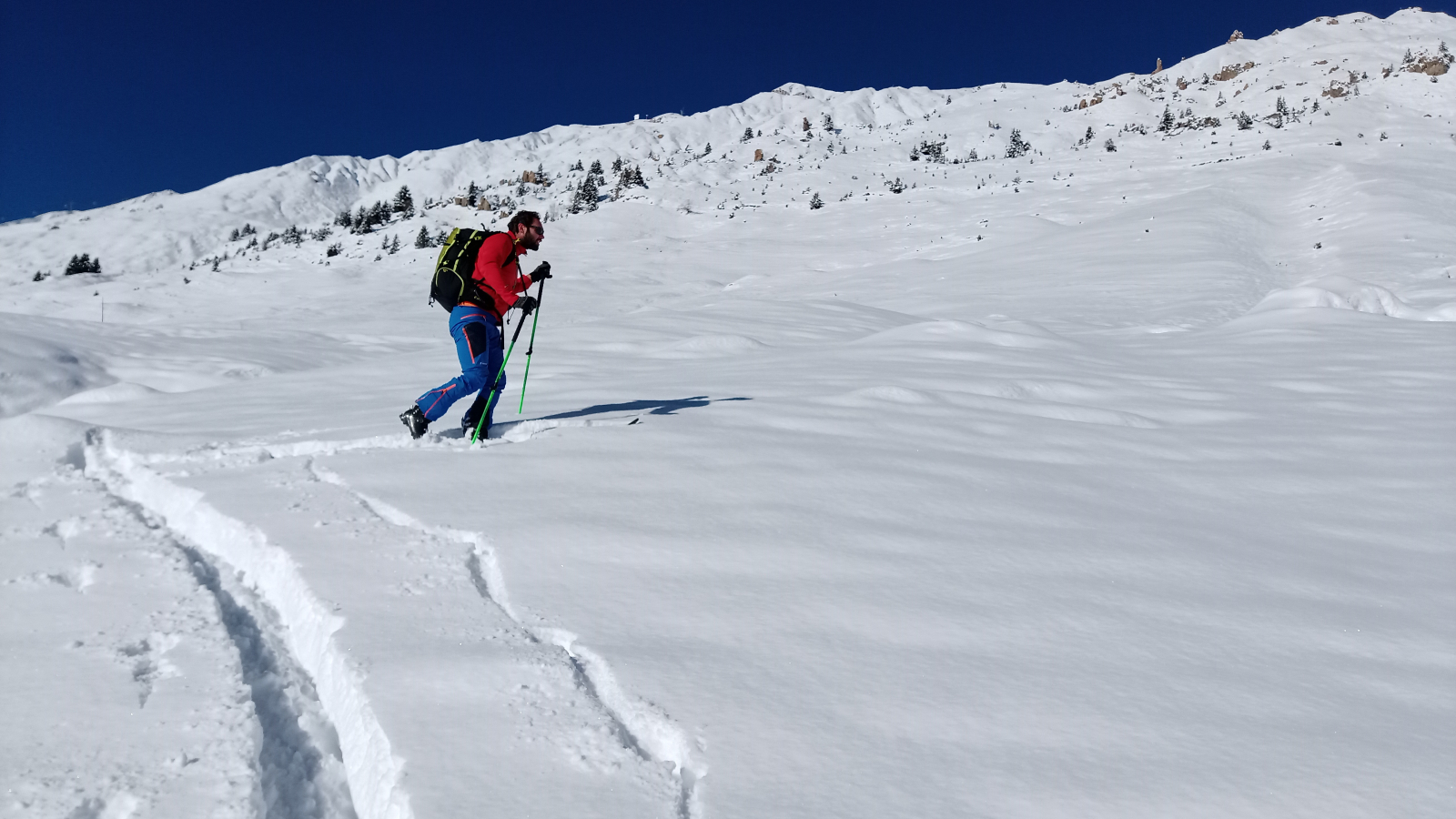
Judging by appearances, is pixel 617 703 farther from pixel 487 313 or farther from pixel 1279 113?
pixel 1279 113

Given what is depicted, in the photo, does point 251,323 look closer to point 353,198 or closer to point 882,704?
point 882,704

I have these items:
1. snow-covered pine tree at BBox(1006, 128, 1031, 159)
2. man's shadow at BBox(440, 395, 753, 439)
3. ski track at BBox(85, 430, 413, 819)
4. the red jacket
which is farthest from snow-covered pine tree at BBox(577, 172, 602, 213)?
ski track at BBox(85, 430, 413, 819)

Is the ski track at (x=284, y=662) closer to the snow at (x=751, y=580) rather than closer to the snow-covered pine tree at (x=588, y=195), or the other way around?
the snow at (x=751, y=580)

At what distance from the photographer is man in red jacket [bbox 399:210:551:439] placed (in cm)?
531

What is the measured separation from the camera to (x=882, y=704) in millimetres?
2168

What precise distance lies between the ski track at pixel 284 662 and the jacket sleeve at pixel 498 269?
2.10 metres

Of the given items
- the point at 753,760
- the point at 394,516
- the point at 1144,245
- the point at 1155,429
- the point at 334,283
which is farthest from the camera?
the point at 334,283

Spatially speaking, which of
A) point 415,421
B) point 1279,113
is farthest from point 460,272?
point 1279,113

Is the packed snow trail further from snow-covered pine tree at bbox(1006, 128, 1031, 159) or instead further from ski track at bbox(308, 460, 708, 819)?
snow-covered pine tree at bbox(1006, 128, 1031, 159)

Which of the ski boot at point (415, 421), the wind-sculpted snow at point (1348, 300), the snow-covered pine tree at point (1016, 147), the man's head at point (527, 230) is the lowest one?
the wind-sculpted snow at point (1348, 300)

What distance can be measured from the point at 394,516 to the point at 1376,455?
5.36 metres

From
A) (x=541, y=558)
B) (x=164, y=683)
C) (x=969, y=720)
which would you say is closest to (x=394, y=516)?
(x=541, y=558)

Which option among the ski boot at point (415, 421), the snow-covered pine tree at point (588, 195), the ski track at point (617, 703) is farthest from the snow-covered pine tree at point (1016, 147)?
the ski track at point (617, 703)

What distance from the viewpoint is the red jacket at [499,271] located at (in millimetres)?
5375
